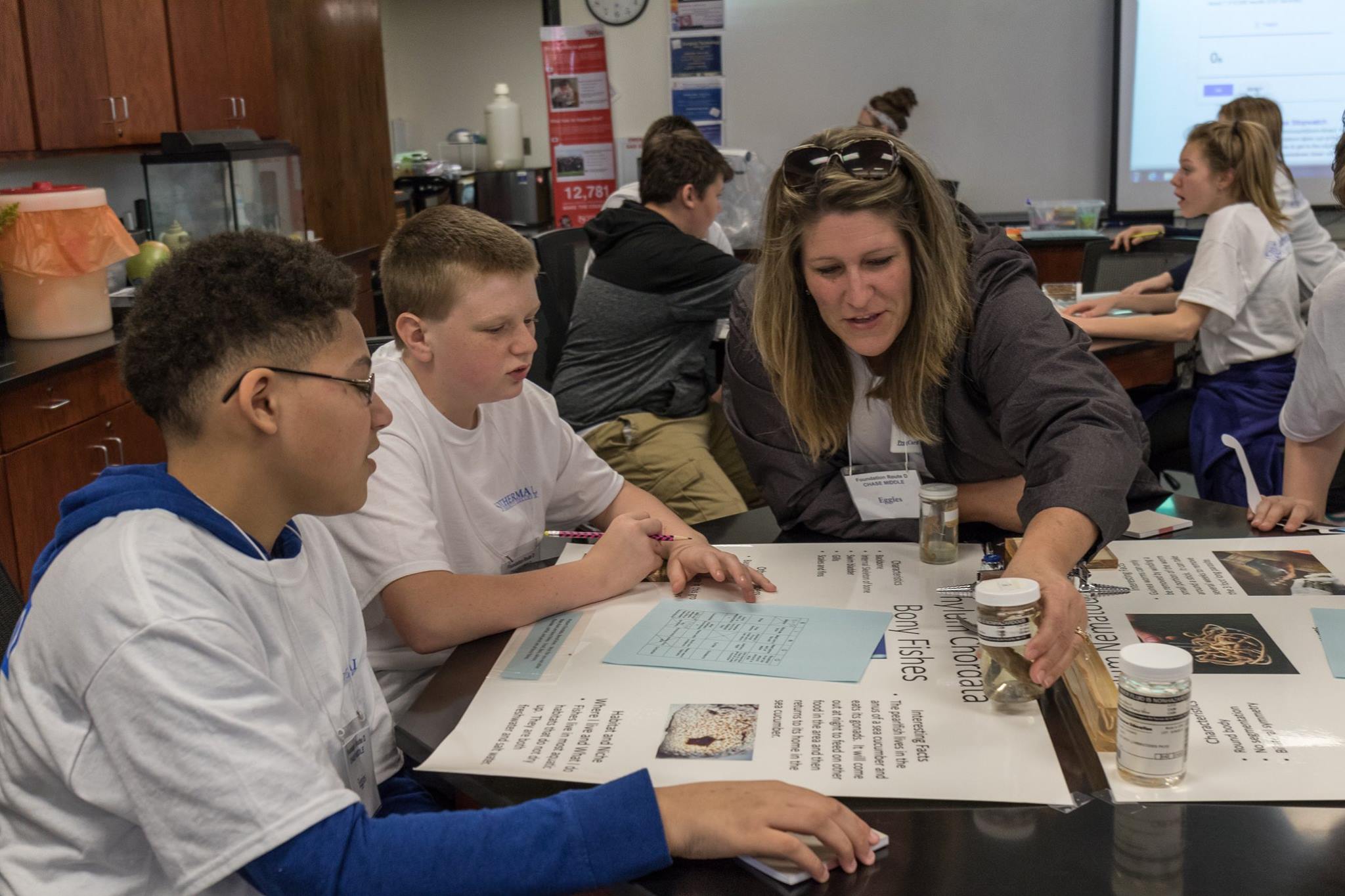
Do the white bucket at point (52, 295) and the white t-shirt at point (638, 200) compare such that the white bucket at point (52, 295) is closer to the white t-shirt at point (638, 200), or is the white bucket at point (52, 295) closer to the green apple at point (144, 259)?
the green apple at point (144, 259)

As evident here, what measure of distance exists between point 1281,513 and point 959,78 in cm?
422

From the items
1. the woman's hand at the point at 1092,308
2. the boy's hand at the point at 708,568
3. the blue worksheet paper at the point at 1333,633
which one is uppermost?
the woman's hand at the point at 1092,308

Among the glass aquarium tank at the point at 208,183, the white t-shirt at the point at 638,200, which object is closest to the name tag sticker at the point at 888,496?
the white t-shirt at the point at 638,200

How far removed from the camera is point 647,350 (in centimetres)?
307

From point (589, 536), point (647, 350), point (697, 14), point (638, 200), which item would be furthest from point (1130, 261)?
point (589, 536)

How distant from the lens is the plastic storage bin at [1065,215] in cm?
481

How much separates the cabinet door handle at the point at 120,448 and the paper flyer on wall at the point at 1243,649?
2.43 metres

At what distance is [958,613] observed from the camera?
125 cm

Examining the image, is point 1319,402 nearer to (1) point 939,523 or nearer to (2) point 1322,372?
(2) point 1322,372

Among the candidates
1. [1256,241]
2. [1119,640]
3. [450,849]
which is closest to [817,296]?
[1119,640]

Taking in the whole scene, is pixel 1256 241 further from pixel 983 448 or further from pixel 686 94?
pixel 686 94

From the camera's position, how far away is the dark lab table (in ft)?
2.51

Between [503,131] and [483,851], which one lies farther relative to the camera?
[503,131]

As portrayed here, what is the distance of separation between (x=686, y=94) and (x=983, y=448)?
4172 millimetres
